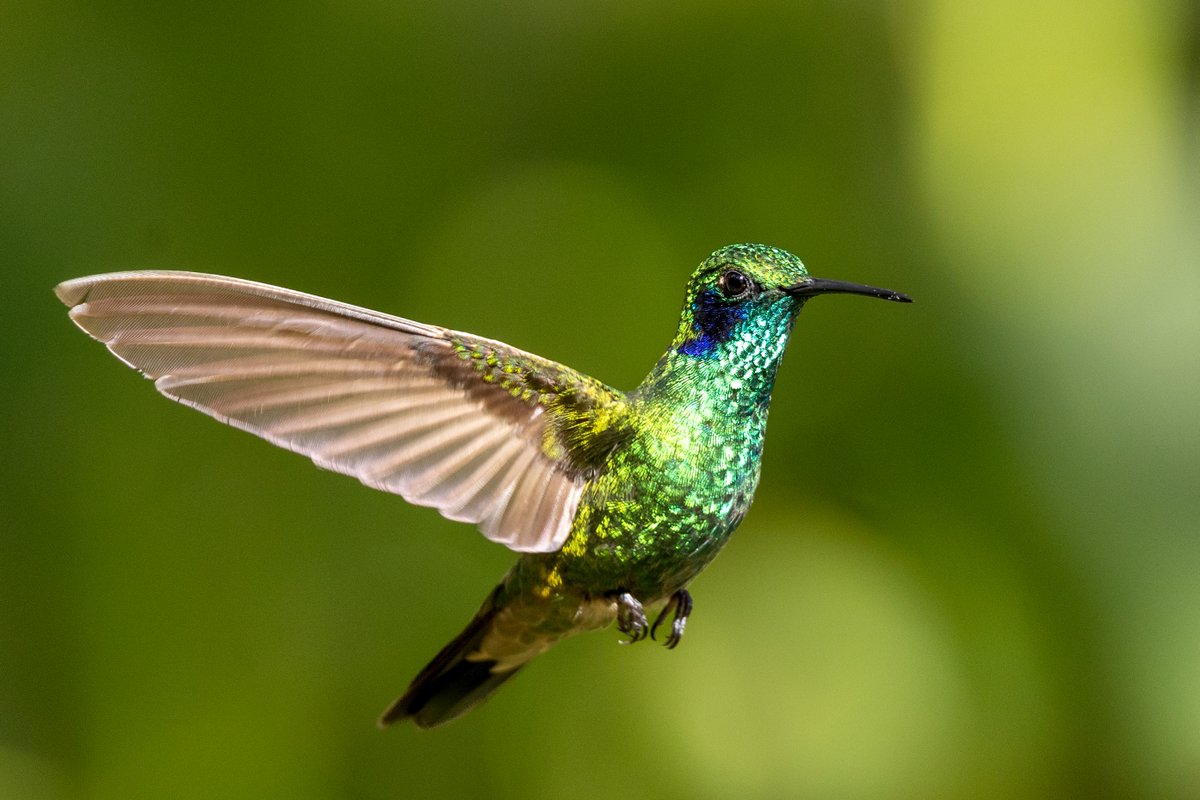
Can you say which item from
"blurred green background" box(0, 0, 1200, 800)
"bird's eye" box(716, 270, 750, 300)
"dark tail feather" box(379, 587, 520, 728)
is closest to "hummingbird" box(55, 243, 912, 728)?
"bird's eye" box(716, 270, 750, 300)

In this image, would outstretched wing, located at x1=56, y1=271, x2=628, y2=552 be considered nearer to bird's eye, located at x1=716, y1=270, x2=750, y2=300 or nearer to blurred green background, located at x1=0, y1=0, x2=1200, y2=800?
bird's eye, located at x1=716, y1=270, x2=750, y2=300

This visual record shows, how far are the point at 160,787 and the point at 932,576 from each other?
5.50 feet

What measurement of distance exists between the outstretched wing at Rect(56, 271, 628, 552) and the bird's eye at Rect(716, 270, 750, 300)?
0.59 feet

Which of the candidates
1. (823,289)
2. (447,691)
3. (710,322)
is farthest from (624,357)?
(823,289)

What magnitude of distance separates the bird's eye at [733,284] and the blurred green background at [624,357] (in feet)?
4.11

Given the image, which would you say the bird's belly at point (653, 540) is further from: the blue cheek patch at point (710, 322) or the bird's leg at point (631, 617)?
the blue cheek patch at point (710, 322)

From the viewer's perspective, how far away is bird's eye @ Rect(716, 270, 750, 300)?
4.57ft

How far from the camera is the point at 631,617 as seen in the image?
1360 mm

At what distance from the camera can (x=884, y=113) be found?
277 centimetres

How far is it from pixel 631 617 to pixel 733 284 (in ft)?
1.28

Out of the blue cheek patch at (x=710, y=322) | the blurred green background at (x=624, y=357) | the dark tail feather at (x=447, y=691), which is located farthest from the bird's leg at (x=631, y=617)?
the blurred green background at (x=624, y=357)

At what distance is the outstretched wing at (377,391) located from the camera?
3.86 feet

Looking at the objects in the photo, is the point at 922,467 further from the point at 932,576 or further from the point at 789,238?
the point at 789,238

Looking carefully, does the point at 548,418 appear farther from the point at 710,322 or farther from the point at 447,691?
the point at 447,691
